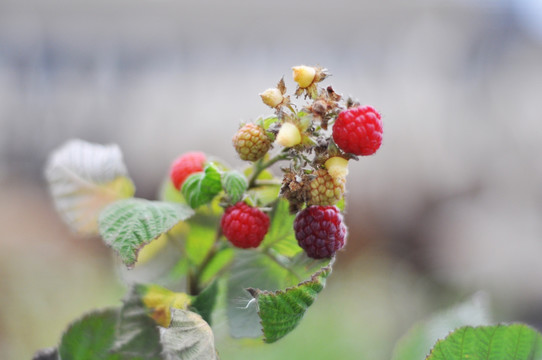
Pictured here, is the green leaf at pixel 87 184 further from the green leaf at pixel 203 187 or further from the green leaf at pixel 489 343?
the green leaf at pixel 489 343

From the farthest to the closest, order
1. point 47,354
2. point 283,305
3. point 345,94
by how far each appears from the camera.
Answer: point 345,94 < point 47,354 < point 283,305

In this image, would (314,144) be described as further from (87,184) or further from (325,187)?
(87,184)

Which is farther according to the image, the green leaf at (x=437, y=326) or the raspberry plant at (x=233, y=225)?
the green leaf at (x=437, y=326)

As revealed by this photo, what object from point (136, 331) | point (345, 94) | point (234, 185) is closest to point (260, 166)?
point (234, 185)

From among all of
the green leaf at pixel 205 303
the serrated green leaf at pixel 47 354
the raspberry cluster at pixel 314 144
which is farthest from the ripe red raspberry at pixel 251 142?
the serrated green leaf at pixel 47 354

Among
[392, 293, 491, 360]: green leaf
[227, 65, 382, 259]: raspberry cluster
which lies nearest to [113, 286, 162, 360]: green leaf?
[227, 65, 382, 259]: raspberry cluster
